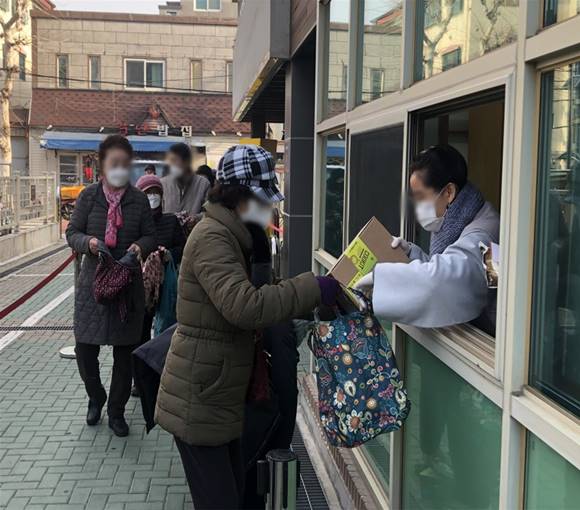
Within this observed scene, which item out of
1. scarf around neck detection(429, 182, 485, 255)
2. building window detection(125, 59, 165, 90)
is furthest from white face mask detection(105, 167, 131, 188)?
building window detection(125, 59, 165, 90)

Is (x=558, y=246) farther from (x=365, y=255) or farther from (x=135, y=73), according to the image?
(x=135, y=73)

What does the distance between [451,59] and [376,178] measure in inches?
40.3

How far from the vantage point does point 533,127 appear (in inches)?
69.8

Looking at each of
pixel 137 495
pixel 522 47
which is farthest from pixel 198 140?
pixel 522 47

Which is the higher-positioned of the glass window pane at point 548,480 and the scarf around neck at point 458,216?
the scarf around neck at point 458,216

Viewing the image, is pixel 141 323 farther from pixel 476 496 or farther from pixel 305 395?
pixel 476 496

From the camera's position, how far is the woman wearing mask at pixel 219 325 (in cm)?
229

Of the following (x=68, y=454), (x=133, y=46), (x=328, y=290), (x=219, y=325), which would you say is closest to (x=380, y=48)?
(x=328, y=290)

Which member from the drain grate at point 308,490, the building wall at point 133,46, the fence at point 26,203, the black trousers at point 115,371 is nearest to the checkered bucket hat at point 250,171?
the drain grate at point 308,490

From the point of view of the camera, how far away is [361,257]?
8.08ft

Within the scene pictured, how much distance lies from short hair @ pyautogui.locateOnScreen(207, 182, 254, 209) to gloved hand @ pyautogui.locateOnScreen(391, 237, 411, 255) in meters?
0.54

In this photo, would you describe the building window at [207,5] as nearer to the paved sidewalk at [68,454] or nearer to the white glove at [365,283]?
the paved sidewalk at [68,454]

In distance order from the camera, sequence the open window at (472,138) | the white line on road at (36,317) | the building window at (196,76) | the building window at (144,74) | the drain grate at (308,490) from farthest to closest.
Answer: the building window at (196,76) < the building window at (144,74) < the white line on road at (36,317) < the drain grate at (308,490) < the open window at (472,138)

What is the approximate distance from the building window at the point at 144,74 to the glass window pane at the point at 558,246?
27345 mm
